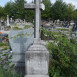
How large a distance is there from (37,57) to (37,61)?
105 millimetres

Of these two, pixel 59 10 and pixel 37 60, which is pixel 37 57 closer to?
pixel 37 60

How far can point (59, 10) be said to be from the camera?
4212 cm

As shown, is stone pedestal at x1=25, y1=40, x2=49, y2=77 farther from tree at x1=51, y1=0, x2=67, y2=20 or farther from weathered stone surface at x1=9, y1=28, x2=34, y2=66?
tree at x1=51, y1=0, x2=67, y2=20

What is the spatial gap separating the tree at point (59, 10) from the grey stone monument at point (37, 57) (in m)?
38.5

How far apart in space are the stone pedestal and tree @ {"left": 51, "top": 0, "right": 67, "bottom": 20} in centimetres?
3863

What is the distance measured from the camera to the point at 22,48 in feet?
18.6

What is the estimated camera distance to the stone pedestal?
152 inches

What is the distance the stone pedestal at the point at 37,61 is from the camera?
12.7 ft

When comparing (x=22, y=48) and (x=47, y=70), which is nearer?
(x=47, y=70)

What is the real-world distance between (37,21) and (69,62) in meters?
1.39

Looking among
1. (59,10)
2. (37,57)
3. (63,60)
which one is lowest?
(63,60)

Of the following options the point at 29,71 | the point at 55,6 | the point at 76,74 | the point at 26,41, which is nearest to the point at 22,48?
the point at 26,41

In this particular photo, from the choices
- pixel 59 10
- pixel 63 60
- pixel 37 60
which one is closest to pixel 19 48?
pixel 37 60

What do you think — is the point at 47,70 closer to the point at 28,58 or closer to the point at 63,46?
the point at 28,58
